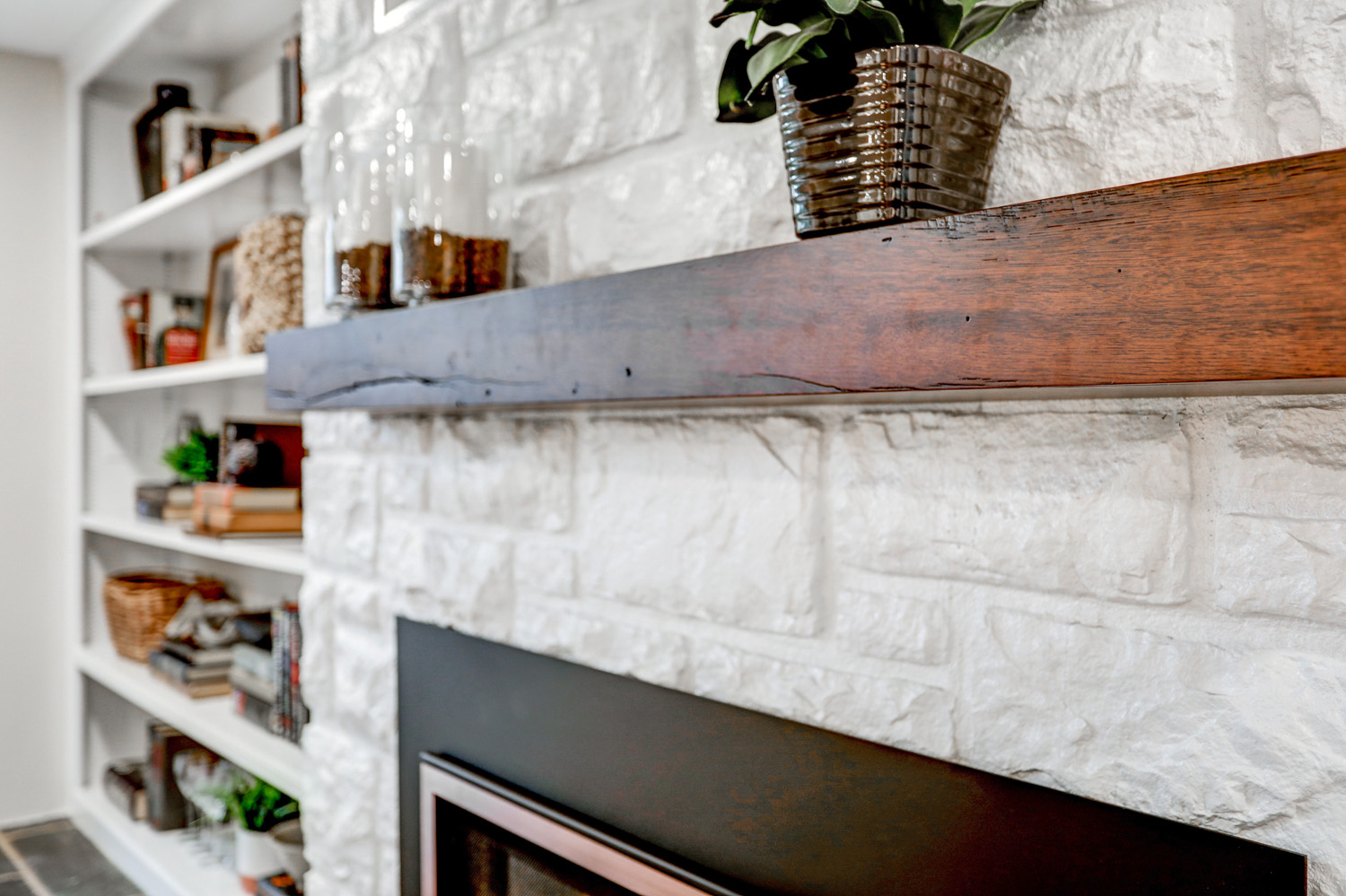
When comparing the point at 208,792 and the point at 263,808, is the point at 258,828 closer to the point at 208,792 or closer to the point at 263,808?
the point at 263,808

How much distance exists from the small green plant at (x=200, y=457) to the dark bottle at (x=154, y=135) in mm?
669

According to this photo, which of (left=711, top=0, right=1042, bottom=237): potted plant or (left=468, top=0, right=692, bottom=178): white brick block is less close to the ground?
(left=468, top=0, right=692, bottom=178): white brick block

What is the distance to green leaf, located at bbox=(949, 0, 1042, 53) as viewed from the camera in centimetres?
62

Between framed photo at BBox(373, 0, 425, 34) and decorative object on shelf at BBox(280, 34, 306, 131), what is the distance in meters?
0.62

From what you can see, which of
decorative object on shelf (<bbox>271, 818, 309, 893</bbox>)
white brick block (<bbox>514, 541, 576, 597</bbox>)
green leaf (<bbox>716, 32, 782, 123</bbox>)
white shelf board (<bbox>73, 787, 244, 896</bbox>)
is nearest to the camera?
green leaf (<bbox>716, 32, 782, 123</bbox>)

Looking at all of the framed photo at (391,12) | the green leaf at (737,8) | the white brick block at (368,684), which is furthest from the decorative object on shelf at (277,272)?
the green leaf at (737,8)

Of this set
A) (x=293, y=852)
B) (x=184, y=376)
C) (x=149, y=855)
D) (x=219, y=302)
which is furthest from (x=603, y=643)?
(x=219, y=302)

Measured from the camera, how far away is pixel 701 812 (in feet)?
2.78

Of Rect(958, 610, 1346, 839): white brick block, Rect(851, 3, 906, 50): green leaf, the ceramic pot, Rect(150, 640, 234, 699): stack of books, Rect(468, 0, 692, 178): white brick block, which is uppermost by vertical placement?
Rect(468, 0, 692, 178): white brick block

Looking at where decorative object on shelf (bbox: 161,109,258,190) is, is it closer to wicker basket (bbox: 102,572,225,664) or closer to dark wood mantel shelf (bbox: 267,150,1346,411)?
wicker basket (bbox: 102,572,225,664)

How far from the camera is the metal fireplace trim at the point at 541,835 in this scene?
0.85m

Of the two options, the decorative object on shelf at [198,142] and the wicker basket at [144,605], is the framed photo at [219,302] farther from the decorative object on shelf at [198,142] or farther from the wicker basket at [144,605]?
the wicker basket at [144,605]

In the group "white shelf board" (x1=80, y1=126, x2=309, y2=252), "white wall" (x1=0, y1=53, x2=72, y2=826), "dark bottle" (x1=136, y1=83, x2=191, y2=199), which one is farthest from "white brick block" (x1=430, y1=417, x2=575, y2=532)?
"white wall" (x1=0, y1=53, x2=72, y2=826)

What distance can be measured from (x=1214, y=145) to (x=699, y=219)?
1.40ft
